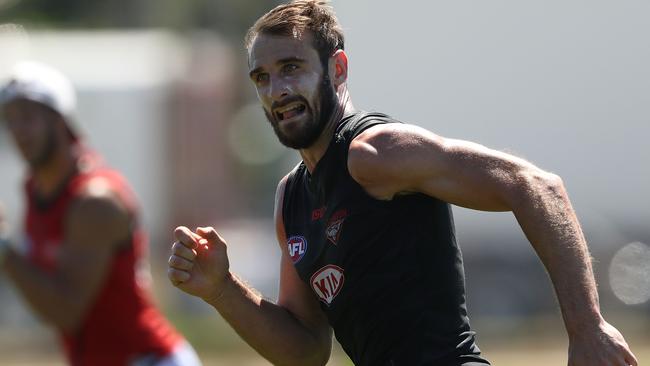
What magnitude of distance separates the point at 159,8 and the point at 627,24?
54.6 feet

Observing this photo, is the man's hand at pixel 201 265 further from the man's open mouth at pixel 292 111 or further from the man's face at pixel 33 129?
the man's face at pixel 33 129

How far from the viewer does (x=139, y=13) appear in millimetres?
33500

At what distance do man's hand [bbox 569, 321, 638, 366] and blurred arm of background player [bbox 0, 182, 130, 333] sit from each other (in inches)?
139

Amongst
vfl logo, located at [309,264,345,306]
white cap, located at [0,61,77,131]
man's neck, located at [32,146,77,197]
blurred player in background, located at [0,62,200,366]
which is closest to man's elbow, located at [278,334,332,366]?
vfl logo, located at [309,264,345,306]

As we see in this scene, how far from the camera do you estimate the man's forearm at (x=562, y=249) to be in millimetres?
4113

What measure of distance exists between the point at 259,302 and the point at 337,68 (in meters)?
0.97

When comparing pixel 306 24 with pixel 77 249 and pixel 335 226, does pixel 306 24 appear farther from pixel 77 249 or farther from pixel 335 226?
pixel 77 249

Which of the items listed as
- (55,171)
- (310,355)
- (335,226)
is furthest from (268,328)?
(55,171)

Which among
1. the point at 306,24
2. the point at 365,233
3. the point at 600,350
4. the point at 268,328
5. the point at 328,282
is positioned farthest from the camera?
the point at 268,328

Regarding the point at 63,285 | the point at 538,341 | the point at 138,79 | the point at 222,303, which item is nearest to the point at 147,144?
the point at 138,79

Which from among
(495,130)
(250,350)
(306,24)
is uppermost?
(306,24)

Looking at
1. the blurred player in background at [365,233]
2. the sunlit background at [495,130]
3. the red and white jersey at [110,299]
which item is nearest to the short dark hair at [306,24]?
the blurred player in background at [365,233]

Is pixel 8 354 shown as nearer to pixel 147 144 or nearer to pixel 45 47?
pixel 147 144

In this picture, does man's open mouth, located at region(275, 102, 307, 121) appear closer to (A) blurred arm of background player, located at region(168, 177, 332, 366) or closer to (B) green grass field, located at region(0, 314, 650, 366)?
(A) blurred arm of background player, located at region(168, 177, 332, 366)
